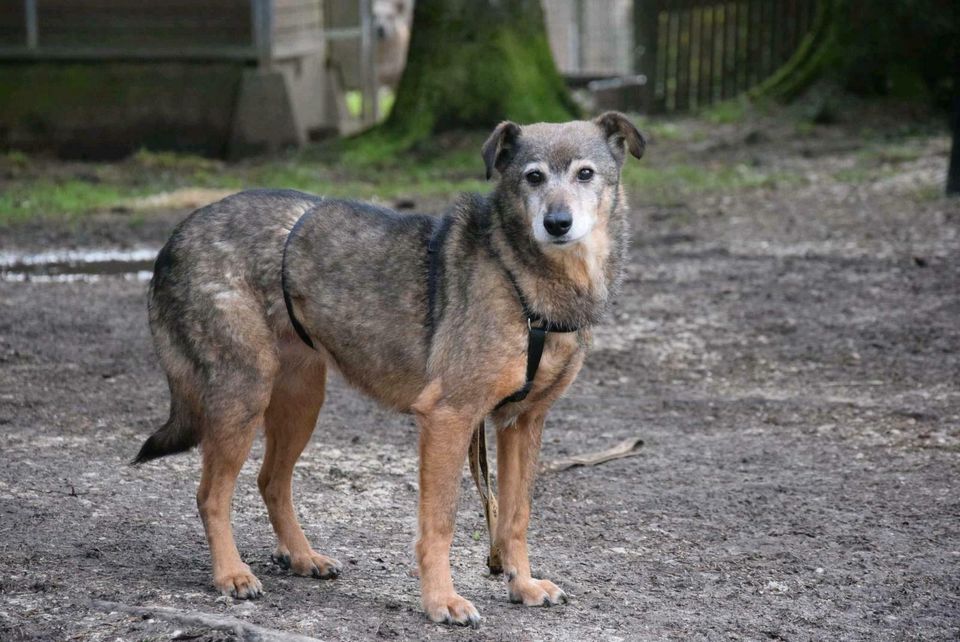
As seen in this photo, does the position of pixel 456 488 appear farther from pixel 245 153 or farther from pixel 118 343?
pixel 245 153

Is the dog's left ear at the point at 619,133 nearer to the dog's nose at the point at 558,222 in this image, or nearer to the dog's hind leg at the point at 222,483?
the dog's nose at the point at 558,222

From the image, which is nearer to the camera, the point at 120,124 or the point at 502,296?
the point at 502,296

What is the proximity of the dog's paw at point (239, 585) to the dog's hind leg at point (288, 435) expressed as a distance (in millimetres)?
324

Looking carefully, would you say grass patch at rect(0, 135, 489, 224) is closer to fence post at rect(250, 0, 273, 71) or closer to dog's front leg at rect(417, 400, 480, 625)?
fence post at rect(250, 0, 273, 71)

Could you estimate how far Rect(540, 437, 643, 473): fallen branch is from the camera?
6.53m

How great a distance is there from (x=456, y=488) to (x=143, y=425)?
2.78 meters

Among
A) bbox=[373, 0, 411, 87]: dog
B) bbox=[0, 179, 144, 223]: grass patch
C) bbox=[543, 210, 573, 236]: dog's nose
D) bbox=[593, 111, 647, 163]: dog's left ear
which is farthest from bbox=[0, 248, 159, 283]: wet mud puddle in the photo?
bbox=[373, 0, 411, 87]: dog

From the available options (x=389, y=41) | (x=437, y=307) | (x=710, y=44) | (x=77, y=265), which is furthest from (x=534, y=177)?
(x=389, y=41)

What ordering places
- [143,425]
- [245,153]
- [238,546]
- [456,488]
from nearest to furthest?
[456,488]
[238,546]
[143,425]
[245,153]

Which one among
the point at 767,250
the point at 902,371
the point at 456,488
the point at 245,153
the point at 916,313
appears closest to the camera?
the point at 456,488

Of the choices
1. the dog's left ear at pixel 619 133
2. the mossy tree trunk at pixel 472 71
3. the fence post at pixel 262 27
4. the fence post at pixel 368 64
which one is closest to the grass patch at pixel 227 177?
the mossy tree trunk at pixel 472 71

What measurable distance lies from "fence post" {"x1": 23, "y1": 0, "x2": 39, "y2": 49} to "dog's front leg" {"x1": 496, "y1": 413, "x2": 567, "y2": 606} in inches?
558

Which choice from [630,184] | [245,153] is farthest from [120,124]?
[630,184]

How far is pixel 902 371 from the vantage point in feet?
26.1
